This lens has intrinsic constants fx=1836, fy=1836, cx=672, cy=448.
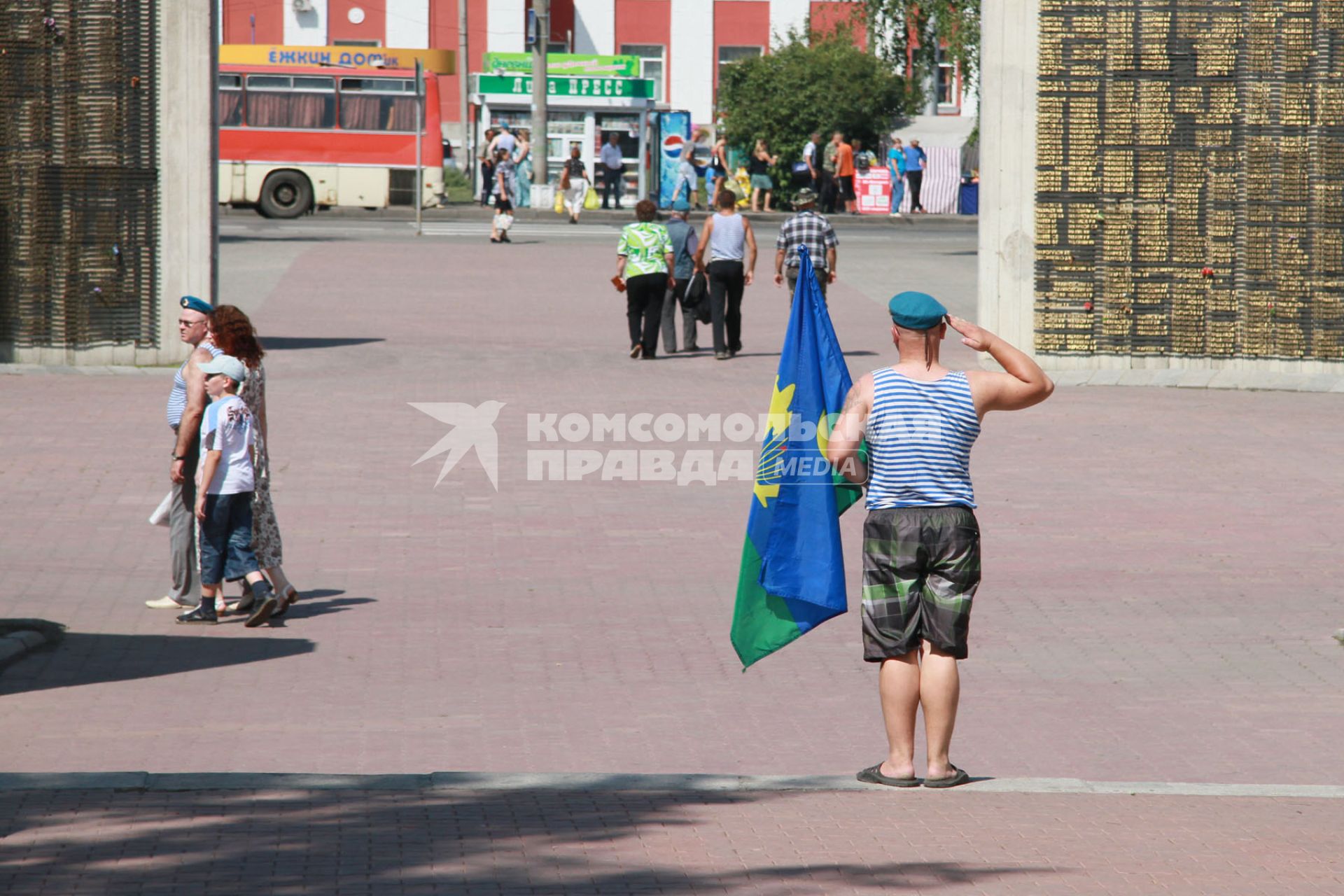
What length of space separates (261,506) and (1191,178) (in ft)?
35.2

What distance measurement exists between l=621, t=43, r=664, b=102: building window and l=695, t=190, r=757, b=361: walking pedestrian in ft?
125

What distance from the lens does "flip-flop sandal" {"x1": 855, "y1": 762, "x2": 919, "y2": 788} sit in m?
6.20

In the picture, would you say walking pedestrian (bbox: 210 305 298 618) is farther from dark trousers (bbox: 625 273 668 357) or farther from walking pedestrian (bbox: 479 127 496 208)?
walking pedestrian (bbox: 479 127 496 208)

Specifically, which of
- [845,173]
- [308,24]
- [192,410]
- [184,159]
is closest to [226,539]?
[192,410]

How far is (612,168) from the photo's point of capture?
142 feet

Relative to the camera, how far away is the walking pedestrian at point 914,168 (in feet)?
143

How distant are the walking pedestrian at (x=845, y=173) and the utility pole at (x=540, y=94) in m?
6.84

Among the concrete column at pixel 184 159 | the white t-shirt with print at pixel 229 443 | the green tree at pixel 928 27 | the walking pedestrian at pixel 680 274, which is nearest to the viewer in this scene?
the white t-shirt with print at pixel 229 443

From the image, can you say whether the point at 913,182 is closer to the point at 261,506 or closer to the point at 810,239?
the point at 810,239

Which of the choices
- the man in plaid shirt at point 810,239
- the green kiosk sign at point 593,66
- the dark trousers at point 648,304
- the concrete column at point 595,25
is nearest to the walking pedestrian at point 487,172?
the green kiosk sign at point 593,66

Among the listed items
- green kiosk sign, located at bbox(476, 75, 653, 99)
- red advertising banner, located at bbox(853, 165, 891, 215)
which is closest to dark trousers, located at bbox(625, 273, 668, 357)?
green kiosk sign, located at bbox(476, 75, 653, 99)

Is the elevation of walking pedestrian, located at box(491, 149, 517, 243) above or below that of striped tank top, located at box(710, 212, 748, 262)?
above

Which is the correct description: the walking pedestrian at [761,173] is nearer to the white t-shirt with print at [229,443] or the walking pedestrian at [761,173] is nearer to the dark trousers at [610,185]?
the dark trousers at [610,185]

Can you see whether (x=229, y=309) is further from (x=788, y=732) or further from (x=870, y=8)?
(x=870, y=8)
